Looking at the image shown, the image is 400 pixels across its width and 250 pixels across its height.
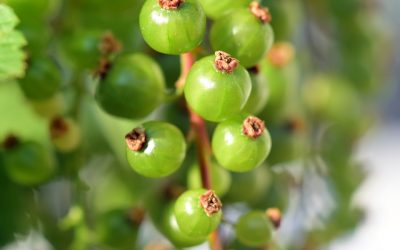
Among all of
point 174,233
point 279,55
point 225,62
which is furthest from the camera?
point 279,55

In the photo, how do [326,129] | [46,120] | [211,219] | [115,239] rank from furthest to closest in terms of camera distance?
[326,129]
[46,120]
[115,239]
[211,219]

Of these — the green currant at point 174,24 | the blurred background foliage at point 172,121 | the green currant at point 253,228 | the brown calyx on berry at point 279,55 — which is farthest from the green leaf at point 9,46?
the brown calyx on berry at point 279,55

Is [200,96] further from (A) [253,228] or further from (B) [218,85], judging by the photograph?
(A) [253,228]

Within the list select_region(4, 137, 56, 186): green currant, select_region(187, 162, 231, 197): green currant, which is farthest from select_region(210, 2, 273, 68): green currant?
select_region(4, 137, 56, 186): green currant

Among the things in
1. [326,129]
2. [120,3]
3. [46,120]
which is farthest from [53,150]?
[326,129]

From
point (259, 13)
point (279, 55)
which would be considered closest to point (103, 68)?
point (259, 13)

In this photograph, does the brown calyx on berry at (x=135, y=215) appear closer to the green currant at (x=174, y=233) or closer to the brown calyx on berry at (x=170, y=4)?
the green currant at (x=174, y=233)

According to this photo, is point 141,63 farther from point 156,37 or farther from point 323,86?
point 323,86
